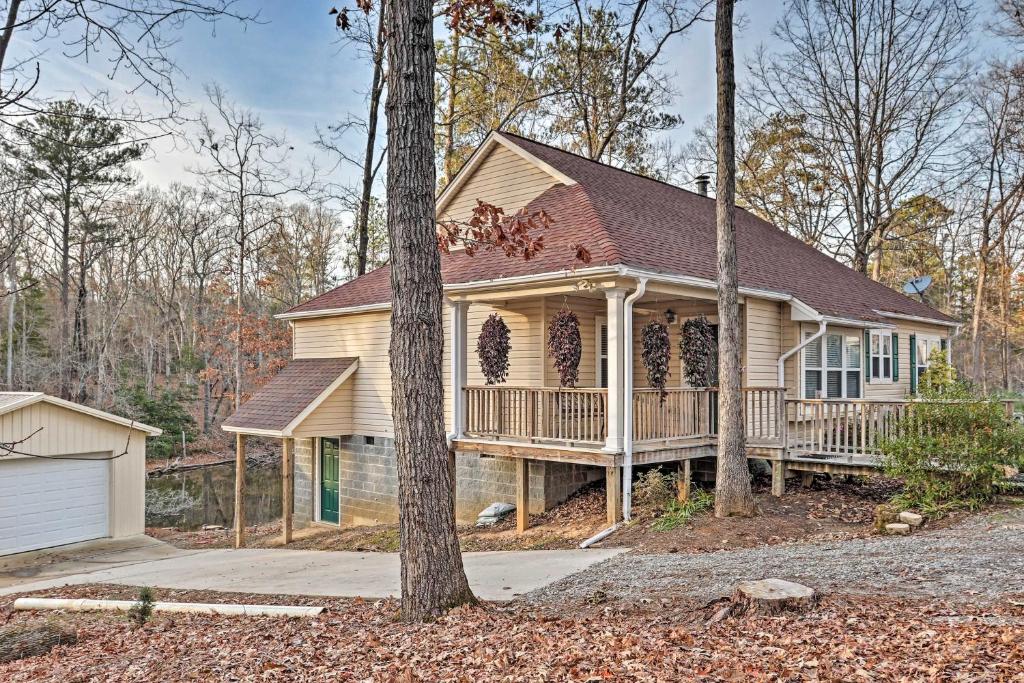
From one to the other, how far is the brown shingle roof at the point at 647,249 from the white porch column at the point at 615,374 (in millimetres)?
638

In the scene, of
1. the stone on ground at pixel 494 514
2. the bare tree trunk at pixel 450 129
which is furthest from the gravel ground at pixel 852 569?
the bare tree trunk at pixel 450 129

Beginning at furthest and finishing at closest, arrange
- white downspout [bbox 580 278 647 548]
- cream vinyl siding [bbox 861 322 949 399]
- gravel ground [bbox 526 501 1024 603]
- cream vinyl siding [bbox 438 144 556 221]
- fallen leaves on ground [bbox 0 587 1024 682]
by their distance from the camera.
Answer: cream vinyl siding [bbox 861 322 949 399] → cream vinyl siding [bbox 438 144 556 221] → white downspout [bbox 580 278 647 548] → gravel ground [bbox 526 501 1024 603] → fallen leaves on ground [bbox 0 587 1024 682]

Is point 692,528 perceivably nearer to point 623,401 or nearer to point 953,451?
point 623,401

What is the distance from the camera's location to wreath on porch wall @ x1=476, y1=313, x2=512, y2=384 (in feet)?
39.6

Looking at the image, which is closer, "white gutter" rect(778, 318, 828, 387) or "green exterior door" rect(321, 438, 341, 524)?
"white gutter" rect(778, 318, 828, 387)

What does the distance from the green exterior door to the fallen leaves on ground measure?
10002mm

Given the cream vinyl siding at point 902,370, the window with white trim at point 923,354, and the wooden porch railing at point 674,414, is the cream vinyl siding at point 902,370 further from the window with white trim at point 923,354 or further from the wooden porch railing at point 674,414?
the wooden porch railing at point 674,414

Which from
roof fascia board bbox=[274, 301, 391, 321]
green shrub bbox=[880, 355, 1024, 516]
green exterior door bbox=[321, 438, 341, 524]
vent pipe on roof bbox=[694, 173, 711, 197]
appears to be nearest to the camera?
green shrub bbox=[880, 355, 1024, 516]

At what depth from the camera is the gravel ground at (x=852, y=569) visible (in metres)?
6.30

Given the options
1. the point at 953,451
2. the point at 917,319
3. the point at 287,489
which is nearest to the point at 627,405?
the point at 953,451

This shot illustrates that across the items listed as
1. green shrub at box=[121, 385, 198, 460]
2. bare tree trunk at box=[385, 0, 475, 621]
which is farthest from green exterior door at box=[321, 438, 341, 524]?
green shrub at box=[121, 385, 198, 460]

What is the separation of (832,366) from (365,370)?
9.81 m

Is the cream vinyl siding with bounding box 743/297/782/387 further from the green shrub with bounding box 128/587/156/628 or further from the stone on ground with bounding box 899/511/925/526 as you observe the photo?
the green shrub with bounding box 128/587/156/628

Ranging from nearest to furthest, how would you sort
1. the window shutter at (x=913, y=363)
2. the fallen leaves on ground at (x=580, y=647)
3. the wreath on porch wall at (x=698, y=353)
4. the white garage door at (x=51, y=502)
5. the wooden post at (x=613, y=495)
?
1. the fallen leaves on ground at (x=580, y=647)
2. the wooden post at (x=613, y=495)
3. the wreath on porch wall at (x=698, y=353)
4. the white garage door at (x=51, y=502)
5. the window shutter at (x=913, y=363)
